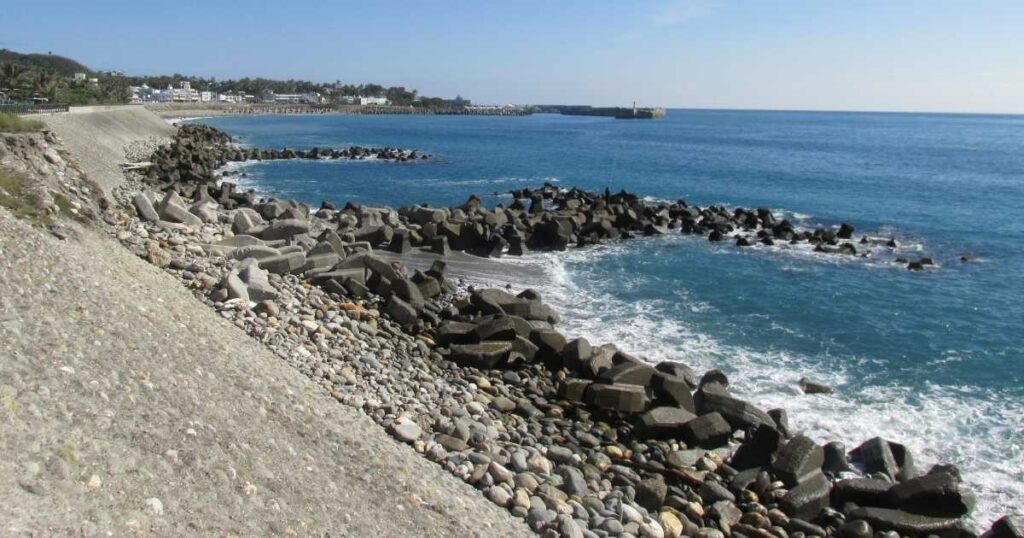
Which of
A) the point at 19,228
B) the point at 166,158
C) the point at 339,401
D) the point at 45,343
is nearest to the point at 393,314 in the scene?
the point at 339,401

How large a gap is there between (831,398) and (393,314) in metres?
8.56

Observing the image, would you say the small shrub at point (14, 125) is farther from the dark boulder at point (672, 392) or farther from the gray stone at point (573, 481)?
the gray stone at point (573, 481)

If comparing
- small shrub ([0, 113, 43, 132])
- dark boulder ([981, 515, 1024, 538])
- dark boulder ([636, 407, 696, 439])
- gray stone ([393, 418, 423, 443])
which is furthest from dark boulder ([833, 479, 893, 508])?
small shrub ([0, 113, 43, 132])

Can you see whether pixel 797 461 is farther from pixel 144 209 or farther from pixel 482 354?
pixel 144 209

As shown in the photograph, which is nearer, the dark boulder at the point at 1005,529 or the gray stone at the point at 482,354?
the dark boulder at the point at 1005,529

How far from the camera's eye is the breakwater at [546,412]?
9.55 meters

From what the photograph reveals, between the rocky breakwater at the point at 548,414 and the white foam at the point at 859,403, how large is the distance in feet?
2.19

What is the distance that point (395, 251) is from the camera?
76.4ft

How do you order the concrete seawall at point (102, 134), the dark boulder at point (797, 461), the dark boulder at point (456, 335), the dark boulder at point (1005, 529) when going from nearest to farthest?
the dark boulder at point (1005, 529)
the dark boulder at point (797, 461)
the dark boulder at point (456, 335)
the concrete seawall at point (102, 134)

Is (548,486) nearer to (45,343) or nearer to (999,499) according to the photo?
(45,343)

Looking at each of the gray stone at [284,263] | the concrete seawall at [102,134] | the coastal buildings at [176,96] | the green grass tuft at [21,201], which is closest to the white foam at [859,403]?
the gray stone at [284,263]

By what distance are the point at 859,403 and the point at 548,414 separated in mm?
6049

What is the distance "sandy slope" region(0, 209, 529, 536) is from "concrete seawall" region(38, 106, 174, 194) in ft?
48.4

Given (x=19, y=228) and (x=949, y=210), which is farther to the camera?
Result: (x=949, y=210)
